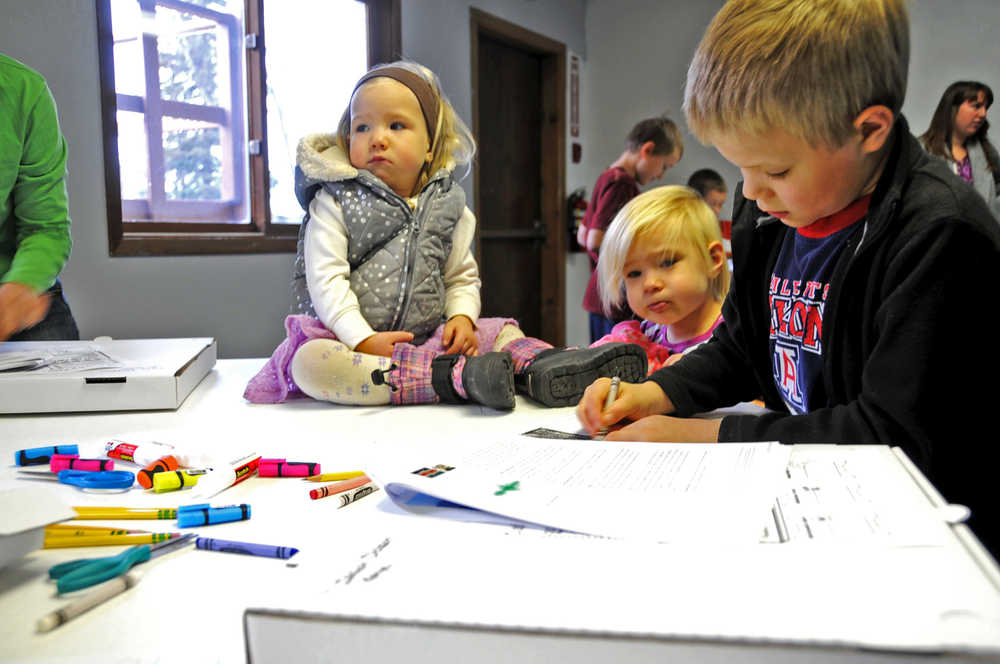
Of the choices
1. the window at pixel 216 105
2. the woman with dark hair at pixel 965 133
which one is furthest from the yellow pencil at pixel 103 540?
the woman with dark hair at pixel 965 133

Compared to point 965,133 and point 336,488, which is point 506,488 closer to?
point 336,488

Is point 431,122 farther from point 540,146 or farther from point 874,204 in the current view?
point 540,146

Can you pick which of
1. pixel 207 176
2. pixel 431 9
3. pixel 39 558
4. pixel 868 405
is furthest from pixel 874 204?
pixel 431 9

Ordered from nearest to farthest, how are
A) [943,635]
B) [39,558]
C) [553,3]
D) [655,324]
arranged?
1. [943,635]
2. [39,558]
3. [655,324]
4. [553,3]

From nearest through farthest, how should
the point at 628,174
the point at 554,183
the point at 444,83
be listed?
the point at 628,174
the point at 444,83
the point at 554,183

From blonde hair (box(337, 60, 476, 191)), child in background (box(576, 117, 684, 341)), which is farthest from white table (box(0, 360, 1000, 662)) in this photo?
child in background (box(576, 117, 684, 341))

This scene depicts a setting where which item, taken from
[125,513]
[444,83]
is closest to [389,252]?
[125,513]

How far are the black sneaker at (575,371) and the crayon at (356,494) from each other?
1.35ft

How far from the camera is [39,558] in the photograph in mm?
452

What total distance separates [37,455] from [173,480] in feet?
0.57

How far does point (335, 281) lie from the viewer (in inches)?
46.4

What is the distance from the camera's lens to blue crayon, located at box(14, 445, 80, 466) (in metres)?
0.68

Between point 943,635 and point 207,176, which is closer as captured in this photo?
point 943,635

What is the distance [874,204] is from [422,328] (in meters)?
0.75
